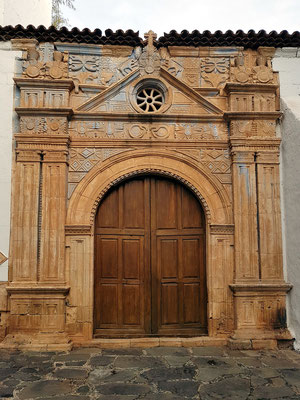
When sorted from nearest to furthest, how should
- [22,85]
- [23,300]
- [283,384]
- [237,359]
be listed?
[283,384] → [237,359] → [23,300] → [22,85]

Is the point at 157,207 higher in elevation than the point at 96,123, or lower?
lower

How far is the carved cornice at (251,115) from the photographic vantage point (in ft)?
19.8

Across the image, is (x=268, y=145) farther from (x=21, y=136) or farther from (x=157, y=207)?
(x=21, y=136)

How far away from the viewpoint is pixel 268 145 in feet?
19.9

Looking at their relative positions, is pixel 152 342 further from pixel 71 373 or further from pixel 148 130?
pixel 148 130

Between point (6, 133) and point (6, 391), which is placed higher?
point (6, 133)

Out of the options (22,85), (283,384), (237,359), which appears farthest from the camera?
(22,85)

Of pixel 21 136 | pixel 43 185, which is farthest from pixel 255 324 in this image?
pixel 21 136

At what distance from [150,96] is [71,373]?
4.17 metres

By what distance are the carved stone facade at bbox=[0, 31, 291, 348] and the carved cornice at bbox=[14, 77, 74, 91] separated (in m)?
0.02

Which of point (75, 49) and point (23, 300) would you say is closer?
point (23, 300)

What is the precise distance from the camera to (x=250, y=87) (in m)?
6.11

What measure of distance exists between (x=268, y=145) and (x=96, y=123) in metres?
2.70

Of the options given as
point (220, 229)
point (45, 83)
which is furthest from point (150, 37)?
point (220, 229)
